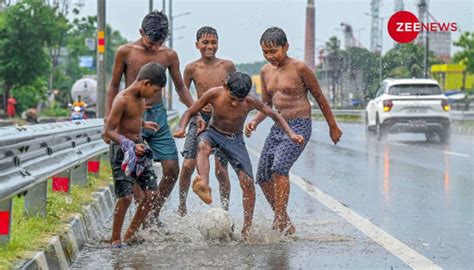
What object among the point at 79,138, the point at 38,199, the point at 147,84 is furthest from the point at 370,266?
the point at 79,138

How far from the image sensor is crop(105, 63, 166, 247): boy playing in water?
827 centimetres

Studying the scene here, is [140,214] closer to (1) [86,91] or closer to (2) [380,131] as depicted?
(2) [380,131]

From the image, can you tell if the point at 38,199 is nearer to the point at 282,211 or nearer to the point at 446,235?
the point at 282,211

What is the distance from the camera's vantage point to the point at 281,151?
9289 mm

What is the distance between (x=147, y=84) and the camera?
8336 millimetres

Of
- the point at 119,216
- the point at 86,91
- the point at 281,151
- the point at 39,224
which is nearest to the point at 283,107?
the point at 281,151

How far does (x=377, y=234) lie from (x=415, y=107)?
1895 centimetres

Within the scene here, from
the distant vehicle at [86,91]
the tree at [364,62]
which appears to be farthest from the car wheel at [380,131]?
the distant vehicle at [86,91]

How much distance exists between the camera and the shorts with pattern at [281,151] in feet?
30.3

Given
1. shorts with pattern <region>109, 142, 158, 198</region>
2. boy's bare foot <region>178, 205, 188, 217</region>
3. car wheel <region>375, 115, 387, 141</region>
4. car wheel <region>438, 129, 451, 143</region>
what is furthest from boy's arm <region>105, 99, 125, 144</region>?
car wheel <region>375, 115, 387, 141</region>

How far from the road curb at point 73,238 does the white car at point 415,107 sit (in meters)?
17.3

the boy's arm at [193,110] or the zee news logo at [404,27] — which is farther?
the zee news logo at [404,27]

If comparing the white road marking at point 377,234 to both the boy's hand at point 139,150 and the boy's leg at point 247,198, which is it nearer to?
the boy's leg at point 247,198

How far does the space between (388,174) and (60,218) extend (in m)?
8.85
